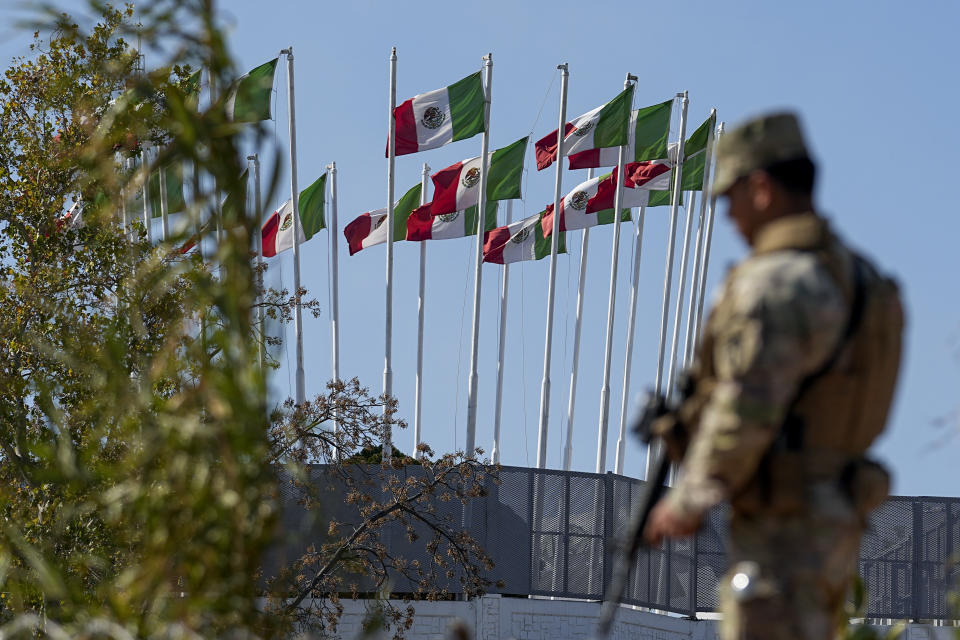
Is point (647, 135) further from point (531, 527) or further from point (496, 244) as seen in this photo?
point (531, 527)

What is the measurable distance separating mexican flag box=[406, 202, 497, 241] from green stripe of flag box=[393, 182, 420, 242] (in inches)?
11.8

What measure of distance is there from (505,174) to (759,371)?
78.0 feet

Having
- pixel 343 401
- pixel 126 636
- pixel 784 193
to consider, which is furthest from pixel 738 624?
pixel 343 401

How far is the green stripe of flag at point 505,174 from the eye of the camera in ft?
87.6

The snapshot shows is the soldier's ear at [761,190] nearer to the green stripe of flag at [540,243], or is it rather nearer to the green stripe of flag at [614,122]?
the green stripe of flag at [614,122]

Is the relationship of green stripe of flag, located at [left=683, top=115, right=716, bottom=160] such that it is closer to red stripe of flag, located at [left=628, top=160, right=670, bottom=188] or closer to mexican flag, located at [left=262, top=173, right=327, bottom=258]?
red stripe of flag, located at [left=628, top=160, right=670, bottom=188]

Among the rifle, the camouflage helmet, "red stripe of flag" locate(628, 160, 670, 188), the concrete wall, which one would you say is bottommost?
the concrete wall

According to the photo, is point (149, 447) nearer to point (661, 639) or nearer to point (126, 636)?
point (126, 636)

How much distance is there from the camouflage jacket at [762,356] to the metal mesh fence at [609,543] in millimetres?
16310

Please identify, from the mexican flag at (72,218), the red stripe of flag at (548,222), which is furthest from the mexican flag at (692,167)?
the mexican flag at (72,218)

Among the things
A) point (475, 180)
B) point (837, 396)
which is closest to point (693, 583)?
point (475, 180)

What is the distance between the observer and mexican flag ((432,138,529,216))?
26.0m

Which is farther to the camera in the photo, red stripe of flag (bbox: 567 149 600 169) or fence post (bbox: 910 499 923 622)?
red stripe of flag (bbox: 567 149 600 169)

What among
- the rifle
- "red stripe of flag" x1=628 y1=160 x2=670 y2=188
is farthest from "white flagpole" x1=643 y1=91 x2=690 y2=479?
the rifle
